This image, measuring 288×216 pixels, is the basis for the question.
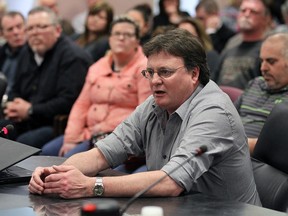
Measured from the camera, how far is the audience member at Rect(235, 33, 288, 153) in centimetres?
382

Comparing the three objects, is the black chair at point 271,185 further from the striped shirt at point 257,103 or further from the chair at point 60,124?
the chair at point 60,124

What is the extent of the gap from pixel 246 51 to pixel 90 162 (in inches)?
99.9

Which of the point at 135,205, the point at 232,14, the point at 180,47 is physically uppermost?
the point at 180,47

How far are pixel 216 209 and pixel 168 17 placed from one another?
17.4ft

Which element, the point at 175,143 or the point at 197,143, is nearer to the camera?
the point at 197,143

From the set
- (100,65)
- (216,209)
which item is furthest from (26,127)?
(216,209)

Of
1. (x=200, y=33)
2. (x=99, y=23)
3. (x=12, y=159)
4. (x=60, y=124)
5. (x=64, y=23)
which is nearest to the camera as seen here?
(x=12, y=159)

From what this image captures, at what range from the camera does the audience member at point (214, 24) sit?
679 centimetres

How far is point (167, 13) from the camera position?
7.39 meters

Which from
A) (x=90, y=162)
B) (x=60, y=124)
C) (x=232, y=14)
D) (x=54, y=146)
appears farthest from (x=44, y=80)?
(x=232, y=14)

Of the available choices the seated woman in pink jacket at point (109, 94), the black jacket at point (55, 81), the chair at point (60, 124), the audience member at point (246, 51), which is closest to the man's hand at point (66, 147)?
the seated woman in pink jacket at point (109, 94)

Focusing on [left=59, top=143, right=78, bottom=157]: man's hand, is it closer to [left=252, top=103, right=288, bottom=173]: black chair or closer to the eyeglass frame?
the eyeglass frame

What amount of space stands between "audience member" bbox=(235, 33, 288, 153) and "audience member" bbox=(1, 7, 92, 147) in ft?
5.19

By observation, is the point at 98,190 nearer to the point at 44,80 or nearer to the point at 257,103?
the point at 257,103
